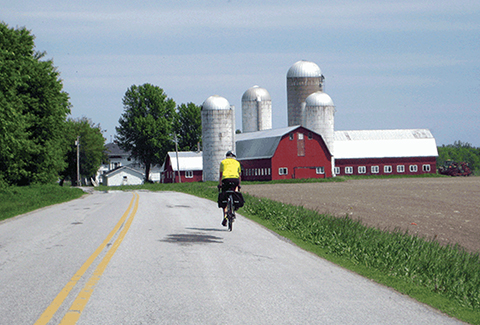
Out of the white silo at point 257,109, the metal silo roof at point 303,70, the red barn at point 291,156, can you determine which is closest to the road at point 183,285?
the red barn at point 291,156

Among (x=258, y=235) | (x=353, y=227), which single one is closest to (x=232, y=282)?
(x=258, y=235)

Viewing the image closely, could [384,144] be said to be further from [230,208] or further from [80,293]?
[80,293]

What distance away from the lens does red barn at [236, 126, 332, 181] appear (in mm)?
75062

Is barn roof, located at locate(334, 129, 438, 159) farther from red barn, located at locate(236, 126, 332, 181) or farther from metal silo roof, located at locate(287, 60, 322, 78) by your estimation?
metal silo roof, located at locate(287, 60, 322, 78)

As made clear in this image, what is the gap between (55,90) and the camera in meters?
49.1

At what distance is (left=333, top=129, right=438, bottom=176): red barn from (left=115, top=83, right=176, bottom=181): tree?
3035 centimetres

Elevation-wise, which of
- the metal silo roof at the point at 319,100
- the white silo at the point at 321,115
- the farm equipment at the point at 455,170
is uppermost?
the metal silo roof at the point at 319,100

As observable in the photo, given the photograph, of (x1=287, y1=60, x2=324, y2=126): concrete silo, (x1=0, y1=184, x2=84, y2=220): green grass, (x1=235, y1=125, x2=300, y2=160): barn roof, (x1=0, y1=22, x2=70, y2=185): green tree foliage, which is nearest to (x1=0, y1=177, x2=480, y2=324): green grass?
(x1=0, y1=184, x2=84, y2=220): green grass

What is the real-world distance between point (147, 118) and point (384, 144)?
131 feet

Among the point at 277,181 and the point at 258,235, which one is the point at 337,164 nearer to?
the point at 277,181

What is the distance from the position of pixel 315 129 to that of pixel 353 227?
6669 cm

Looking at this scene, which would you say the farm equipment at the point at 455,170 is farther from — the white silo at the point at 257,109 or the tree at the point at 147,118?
the tree at the point at 147,118

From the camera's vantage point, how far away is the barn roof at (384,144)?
294 ft

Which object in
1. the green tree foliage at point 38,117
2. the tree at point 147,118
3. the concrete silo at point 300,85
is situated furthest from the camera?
the tree at point 147,118
